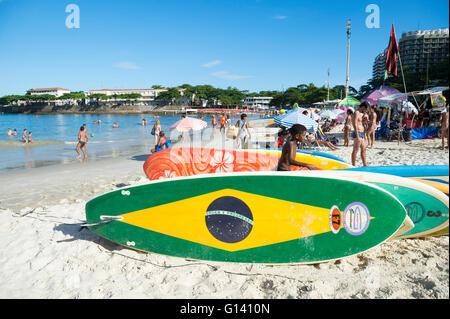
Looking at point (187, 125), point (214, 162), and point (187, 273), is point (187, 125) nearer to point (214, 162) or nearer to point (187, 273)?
point (214, 162)

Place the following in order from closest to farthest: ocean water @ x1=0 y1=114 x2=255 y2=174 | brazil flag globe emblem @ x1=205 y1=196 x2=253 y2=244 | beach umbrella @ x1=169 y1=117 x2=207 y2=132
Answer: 1. brazil flag globe emblem @ x1=205 y1=196 x2=253 y2=244
2. beach umbrella @ x1=169 y1=117 x2=207 y2=132
3. ocean water @ x1=0 y1=114 x2=255 y2=174

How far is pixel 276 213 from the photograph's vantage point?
256 centimetres

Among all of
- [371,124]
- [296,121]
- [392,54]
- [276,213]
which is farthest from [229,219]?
[392,54]

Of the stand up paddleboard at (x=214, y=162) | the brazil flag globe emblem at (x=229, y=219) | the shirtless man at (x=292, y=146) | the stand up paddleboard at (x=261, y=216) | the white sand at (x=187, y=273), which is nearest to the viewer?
the white sand at (x=187, y=273)

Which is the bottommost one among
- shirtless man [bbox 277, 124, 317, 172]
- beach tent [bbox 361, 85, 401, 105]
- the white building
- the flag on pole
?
shirtless man [bbox 277, 124, 317, 172]

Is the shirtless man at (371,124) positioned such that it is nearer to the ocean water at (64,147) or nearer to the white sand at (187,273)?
the white sand at (187,273)

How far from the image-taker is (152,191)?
274 cm

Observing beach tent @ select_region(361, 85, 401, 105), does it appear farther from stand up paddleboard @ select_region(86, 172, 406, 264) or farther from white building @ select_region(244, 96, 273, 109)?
white building @ select_region(244, 96, 273, 109)

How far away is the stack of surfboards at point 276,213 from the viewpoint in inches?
97.0

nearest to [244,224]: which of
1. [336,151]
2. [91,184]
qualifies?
[91,184]

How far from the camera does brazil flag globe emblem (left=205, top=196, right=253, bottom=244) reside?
8.55 ft

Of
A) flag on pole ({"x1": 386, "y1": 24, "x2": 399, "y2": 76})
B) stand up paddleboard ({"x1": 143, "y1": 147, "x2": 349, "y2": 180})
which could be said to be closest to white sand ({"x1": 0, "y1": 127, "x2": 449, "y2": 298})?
stand up paddleboard ({"x1": 143, "y1": 147, "x2": 349, "y2": 180})

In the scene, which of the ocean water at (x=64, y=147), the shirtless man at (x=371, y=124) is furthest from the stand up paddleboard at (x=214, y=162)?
the ocean water at (x=64, y=147)

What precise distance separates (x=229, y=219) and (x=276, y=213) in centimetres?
46
